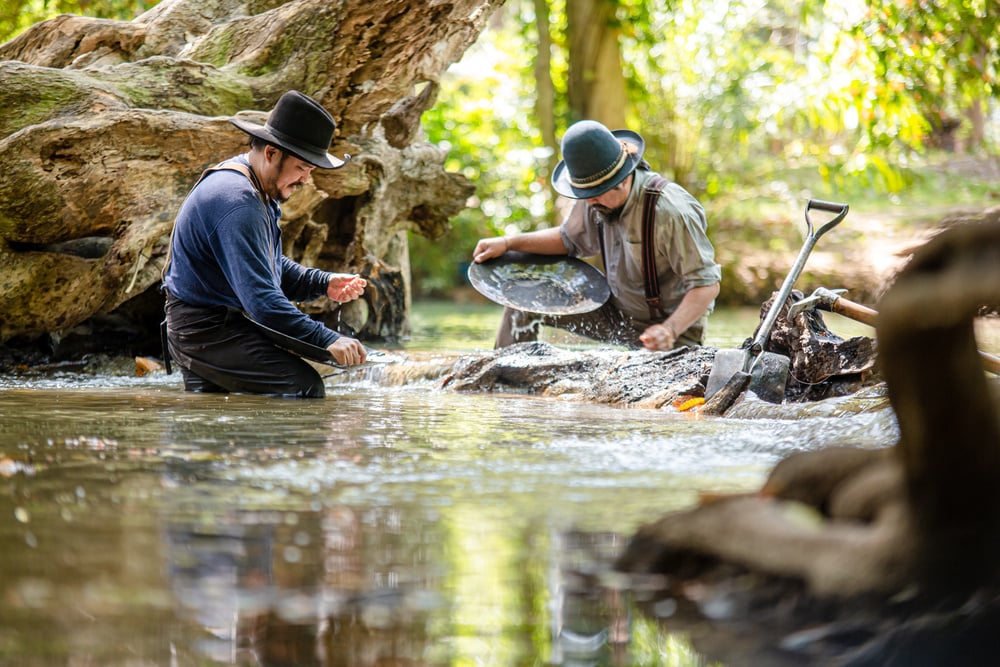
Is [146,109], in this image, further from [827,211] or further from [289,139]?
[827,211]

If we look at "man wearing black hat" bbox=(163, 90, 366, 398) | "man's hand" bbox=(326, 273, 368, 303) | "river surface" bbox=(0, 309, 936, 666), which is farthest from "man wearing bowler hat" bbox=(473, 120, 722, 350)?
"river surface" bbox=(0, 309, 936, 666)

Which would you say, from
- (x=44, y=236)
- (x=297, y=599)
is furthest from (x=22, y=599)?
(x=44, y=236)

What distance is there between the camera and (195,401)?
5.47m

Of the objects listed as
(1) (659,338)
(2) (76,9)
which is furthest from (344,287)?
(2) (76,9)

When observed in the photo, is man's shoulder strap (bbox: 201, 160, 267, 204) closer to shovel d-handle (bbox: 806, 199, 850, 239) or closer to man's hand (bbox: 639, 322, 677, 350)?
man's hand (bbox: 639, 322, 677, 350)

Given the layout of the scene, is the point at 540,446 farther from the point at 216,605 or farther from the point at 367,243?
the point at 367,243

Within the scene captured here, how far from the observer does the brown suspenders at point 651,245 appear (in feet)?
22.7

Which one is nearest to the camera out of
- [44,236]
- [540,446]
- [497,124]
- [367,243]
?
[540,446]

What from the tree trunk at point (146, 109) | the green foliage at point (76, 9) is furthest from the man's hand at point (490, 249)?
the green foliage at point (76, 9)

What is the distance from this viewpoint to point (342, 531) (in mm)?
2564

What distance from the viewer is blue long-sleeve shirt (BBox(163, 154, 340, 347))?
18.3 feet

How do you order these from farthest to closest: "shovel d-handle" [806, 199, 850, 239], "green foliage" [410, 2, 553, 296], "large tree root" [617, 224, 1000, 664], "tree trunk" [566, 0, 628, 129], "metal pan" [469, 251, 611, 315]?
"green foliage" [410, 2, 553, 296]
"tree trunk" [566, 0, 628, 129]
"metal pan" [469, 251, 611, 315]
"shovel d-handle" [806, 199, 850, 239]
"large tree root" [617, 224, 1000, 664]

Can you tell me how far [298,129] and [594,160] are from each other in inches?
78.5

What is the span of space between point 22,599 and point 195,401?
138 inches
